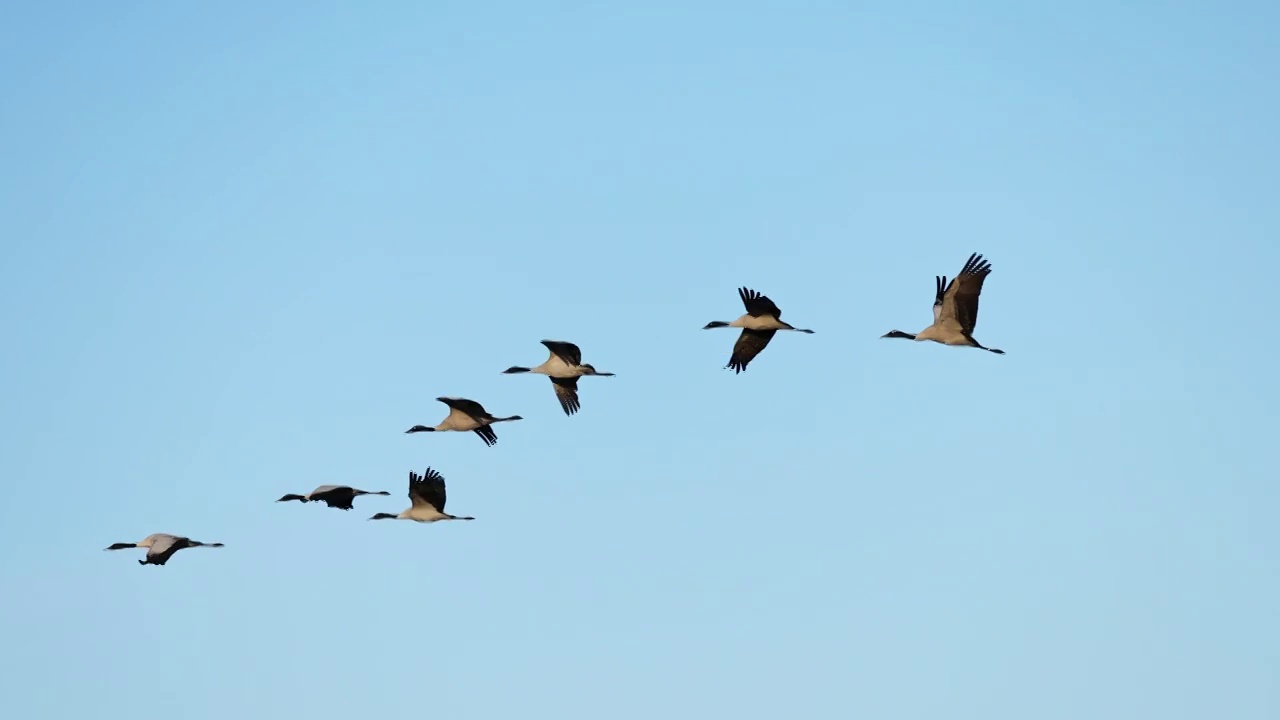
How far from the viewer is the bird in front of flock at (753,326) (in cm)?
3456

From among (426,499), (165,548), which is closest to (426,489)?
(426,499)

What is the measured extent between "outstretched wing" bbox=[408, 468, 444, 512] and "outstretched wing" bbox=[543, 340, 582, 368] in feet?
12.7

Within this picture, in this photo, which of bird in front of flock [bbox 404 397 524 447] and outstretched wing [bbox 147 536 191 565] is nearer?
outstretched wing [bbox 147 536 191 565]

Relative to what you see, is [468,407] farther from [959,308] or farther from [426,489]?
[959,308]

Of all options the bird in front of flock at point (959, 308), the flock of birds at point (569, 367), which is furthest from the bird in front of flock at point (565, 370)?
the bird in front of flock at point (959, 308)

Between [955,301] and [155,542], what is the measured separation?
1512 cm

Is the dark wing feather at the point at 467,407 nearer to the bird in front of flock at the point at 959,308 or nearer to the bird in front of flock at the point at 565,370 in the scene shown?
the bird in front of flock at the point at 565,370

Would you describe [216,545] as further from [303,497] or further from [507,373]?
[507,373]

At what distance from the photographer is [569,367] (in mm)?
35281

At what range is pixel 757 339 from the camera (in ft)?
117

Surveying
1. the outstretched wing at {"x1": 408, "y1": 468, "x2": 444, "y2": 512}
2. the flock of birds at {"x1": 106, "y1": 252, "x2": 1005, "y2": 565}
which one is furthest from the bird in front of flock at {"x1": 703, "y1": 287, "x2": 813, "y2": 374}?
the outstretched wing at {"x1": 408, "y1": 468, "x2": 444, "y2": 512}

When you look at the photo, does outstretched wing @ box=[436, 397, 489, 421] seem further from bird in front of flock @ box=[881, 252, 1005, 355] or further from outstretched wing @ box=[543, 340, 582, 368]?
bird in front of flock @ box=[881, 252, 1005, 355]

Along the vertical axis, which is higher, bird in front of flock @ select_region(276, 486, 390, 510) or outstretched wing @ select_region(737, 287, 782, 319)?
outstretched wing @ select_region(737, 287, 782, 319)

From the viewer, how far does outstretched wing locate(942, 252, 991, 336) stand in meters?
33.1
